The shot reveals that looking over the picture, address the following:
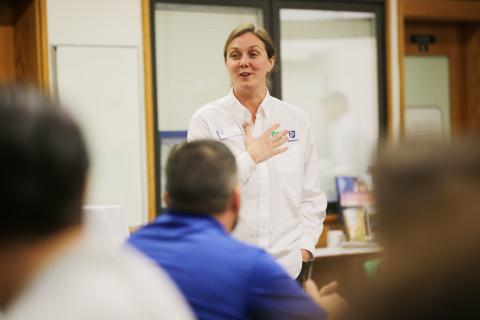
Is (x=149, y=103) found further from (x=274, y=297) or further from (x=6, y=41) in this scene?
(x=274, y=297)

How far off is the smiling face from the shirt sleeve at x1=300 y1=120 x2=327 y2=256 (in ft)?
0.95

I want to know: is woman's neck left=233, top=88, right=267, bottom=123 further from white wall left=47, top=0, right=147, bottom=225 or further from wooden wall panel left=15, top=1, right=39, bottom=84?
wooden wall panel left=15, top=1, right=39, bottom=84

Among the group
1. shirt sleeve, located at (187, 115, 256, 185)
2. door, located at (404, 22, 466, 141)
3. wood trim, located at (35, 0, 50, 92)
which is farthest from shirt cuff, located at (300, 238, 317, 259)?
door, located at (404, 22, 466, 141)

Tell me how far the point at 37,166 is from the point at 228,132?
1.93 m

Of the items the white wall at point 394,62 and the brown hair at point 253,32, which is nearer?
the brown hair at point 253,32

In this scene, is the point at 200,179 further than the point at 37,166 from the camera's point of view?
Yes

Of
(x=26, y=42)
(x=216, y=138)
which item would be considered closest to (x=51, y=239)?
(x=216, y=138)

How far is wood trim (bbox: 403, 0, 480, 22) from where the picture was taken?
5164 millimetres

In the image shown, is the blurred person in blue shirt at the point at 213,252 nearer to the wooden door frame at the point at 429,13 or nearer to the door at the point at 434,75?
the wooden door frame at the point at 429,13

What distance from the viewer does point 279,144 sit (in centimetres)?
256

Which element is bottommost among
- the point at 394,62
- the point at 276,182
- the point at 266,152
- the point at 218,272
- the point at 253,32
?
the point at 218,272

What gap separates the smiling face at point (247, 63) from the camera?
2736mm

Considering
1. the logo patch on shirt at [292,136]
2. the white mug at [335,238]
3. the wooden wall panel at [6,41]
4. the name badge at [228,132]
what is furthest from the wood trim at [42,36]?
the white mug at [335,238]

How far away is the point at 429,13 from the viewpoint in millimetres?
5242
